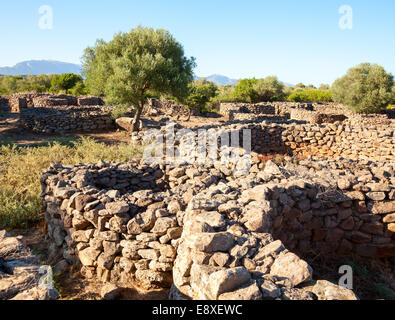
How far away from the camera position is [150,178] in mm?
6191

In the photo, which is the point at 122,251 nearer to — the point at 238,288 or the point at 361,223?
the point at 238,288

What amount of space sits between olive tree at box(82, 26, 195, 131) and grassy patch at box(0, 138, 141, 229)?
437cm

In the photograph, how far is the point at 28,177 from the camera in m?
6.86

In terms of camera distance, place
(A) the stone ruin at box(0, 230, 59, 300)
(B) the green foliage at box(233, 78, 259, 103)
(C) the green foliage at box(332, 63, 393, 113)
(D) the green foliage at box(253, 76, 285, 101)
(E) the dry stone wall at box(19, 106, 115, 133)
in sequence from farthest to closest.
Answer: (D) the green foliage at box(253, 76, 285, 101) → (B) the green foliage at box(233, 78, 259, 103) → (C) the green foliage at box(332, 63, 393, 113) → (E) the dry stone wall at box(19, 106, 115, 133) → (A) the stone ruin at box(0, 230, 59, 300)

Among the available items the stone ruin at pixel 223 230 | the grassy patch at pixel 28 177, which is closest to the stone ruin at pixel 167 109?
the grassy patch at pixel 28 177

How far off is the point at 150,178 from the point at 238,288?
433 centimetres

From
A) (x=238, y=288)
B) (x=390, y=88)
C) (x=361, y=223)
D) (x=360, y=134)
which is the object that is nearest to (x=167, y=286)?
(x=238, y=288)

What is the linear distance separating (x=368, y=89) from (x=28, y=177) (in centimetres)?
2473

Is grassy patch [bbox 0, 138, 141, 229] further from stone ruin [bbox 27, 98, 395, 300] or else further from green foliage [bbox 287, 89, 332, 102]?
green foliage [bbox 287, 89, 332, 102]

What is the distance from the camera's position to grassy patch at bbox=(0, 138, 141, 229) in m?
5.40

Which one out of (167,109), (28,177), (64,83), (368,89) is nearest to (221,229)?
(28,177)

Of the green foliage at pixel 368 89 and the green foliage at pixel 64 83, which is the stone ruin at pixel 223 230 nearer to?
the green foliage at pixel 368 89

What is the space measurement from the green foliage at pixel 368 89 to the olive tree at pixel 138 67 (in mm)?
15831

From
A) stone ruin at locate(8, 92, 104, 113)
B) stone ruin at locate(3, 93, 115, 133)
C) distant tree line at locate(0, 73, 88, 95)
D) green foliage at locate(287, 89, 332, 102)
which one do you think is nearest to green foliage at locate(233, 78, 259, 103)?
green foliage at locate(287, 89, 332, 102)
